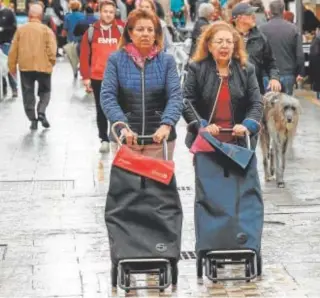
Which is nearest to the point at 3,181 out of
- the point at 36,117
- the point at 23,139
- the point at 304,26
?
the point at 23,139

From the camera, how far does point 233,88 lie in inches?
373

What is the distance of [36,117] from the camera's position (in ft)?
61.6

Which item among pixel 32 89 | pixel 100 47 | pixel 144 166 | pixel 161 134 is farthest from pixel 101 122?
pixel 144 166

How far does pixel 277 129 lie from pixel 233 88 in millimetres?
3937

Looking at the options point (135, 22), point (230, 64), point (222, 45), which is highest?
point (135, 22)

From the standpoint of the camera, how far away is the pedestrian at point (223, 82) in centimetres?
943

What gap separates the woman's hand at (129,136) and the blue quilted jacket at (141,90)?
26 cm

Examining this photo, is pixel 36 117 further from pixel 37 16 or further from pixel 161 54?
pixel 161 54

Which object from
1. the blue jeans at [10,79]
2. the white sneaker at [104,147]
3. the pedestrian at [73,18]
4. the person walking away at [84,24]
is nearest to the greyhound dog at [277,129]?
the white sneaker at [104,147]

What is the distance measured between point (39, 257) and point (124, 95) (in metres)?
1.55

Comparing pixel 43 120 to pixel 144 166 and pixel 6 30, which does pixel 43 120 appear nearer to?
pixel 6 30

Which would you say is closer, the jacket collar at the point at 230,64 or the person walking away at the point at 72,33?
the jacket collar at the point at 230,64

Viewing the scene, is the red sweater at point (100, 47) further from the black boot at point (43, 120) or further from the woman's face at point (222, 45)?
the woman's face at point (222, 45)

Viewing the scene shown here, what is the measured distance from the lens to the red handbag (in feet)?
27.9
